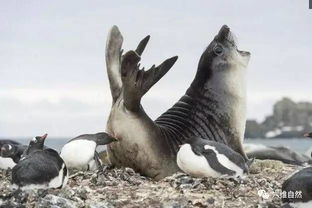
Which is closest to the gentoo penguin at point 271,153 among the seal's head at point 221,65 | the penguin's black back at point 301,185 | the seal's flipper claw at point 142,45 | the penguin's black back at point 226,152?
the seal's head at point 221,65

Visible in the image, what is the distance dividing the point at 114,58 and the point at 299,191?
2.91m

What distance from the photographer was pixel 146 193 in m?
7.47

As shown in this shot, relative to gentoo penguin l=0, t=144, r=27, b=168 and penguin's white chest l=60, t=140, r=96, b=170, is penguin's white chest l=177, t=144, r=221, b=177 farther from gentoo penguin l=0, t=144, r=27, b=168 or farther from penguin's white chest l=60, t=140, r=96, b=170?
gentoo penguin l=0, t=144, r=27, b=168

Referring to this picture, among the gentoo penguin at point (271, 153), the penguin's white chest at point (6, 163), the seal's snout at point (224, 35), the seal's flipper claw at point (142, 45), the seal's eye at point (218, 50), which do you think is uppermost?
the seal's snout at point (224, 35)

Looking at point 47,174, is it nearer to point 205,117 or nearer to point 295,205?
point 295,205

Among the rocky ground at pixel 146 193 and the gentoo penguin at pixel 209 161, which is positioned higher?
the gentoo penguin at pixel 209 161

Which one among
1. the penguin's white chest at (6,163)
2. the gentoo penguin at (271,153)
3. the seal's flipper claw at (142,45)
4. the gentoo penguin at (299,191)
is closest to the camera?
the gentoo penguin at (299,191)

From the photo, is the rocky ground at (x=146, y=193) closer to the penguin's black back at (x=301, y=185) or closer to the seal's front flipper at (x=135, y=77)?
the penguin's black back at (x=301, y=185)

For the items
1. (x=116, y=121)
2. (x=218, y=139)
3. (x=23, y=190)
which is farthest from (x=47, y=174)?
(x=218, y=139)

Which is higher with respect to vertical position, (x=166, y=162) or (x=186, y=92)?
(x=186, y=92)

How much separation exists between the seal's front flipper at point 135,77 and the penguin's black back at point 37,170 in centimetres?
126

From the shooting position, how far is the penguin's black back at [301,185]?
6.99 m

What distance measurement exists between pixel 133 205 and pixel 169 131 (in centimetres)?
217

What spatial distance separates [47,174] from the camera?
7.26 m
